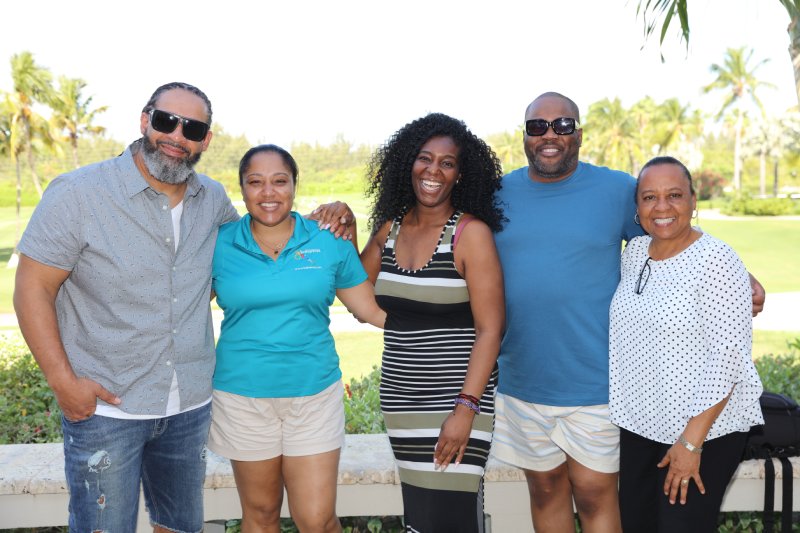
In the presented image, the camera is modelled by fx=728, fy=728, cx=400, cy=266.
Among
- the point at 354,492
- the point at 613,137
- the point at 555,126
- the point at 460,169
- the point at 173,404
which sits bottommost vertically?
the point at 354,492

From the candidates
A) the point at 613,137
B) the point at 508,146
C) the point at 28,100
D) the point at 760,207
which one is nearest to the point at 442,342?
the point at 760,207

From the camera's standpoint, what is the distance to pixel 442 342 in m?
2.98

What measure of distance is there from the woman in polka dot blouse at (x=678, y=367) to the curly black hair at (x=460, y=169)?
2.09 ft

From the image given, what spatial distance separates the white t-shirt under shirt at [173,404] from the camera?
2.98 metres

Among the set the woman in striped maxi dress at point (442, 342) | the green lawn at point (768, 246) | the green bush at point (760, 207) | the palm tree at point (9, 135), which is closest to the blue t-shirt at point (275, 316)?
the woman in striped maxi dress at point (442, 342)

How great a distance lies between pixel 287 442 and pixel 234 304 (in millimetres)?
644

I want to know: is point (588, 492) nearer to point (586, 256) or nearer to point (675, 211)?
point (586, 256)

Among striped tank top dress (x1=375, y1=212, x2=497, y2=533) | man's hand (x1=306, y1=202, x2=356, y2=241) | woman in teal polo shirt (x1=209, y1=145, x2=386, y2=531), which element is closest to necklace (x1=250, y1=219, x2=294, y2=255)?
woman in teal polo shirt (x1=209, y1=145, x2=386, y2=531)

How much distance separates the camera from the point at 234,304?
3109 millimetres

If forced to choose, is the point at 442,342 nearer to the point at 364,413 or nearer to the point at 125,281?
the point at 125,281

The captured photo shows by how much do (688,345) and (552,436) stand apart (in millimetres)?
817

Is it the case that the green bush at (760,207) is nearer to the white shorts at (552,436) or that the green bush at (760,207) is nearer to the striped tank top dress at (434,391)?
the white shorts at (552,436)

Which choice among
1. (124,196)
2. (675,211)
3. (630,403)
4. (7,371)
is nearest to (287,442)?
(124,196)

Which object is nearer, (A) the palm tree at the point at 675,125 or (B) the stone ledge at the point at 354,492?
(B) the stone ledge at the point at 354,492
